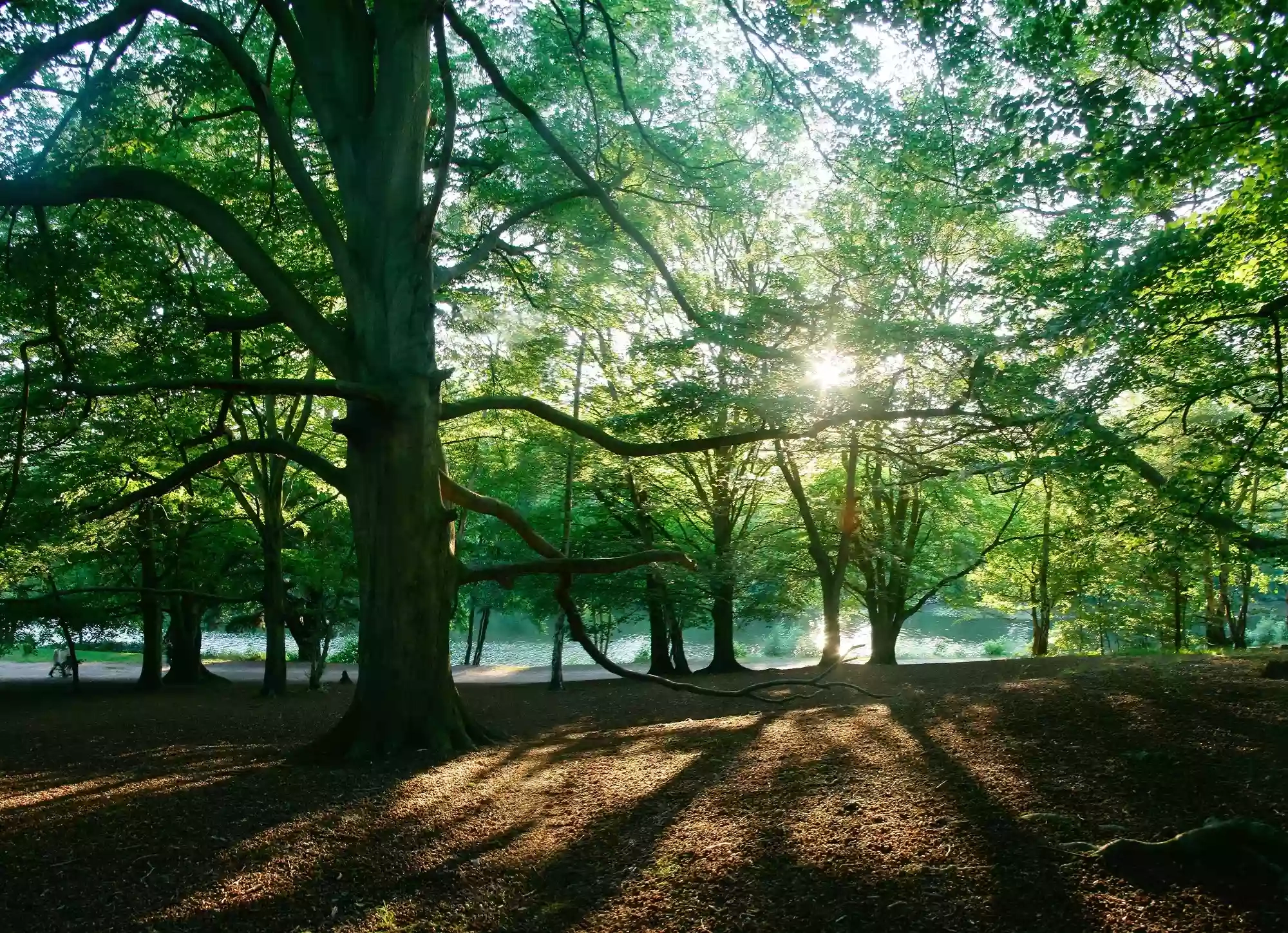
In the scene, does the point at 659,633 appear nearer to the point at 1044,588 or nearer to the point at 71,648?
the point at 1044,588

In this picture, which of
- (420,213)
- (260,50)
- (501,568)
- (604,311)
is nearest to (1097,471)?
(501,568)

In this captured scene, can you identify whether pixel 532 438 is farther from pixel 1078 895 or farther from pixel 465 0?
pixel 1078 895

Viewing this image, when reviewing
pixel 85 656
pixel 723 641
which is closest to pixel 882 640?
pixel 723 641

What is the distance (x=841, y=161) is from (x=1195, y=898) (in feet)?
17.2

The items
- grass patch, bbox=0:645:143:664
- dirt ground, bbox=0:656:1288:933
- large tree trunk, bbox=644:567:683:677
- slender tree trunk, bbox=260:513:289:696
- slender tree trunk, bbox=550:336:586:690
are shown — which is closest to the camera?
dirt ground, bbox=0:656:1288:933

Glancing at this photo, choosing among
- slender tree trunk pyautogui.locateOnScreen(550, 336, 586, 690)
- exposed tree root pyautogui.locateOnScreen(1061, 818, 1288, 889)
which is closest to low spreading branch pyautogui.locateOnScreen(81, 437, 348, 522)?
exposed tree root pyautogui.locateOnScreen(1061, 818, 1288, 889)

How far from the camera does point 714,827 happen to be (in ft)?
13.3

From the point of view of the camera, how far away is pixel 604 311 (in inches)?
454

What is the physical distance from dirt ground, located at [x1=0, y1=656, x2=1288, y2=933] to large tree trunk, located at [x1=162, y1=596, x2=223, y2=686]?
50.1 ft

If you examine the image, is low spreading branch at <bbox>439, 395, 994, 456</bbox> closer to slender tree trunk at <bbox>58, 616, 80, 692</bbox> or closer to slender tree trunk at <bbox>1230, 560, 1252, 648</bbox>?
slender tree trunk at <bbox>1230, 560, 1252, 648</bbox>

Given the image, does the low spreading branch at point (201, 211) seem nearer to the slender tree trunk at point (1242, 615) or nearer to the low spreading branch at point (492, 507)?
the low spreading branch at point (492, 507)

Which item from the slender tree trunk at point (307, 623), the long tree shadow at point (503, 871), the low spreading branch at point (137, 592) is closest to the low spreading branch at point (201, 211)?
the long tree shadow at point (503, 871)

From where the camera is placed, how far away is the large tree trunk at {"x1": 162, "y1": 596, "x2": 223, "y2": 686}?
2091 cm

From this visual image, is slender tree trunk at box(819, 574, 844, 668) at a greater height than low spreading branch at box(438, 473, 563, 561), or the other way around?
low spreading branch at box(438, 473, 563, 561)
